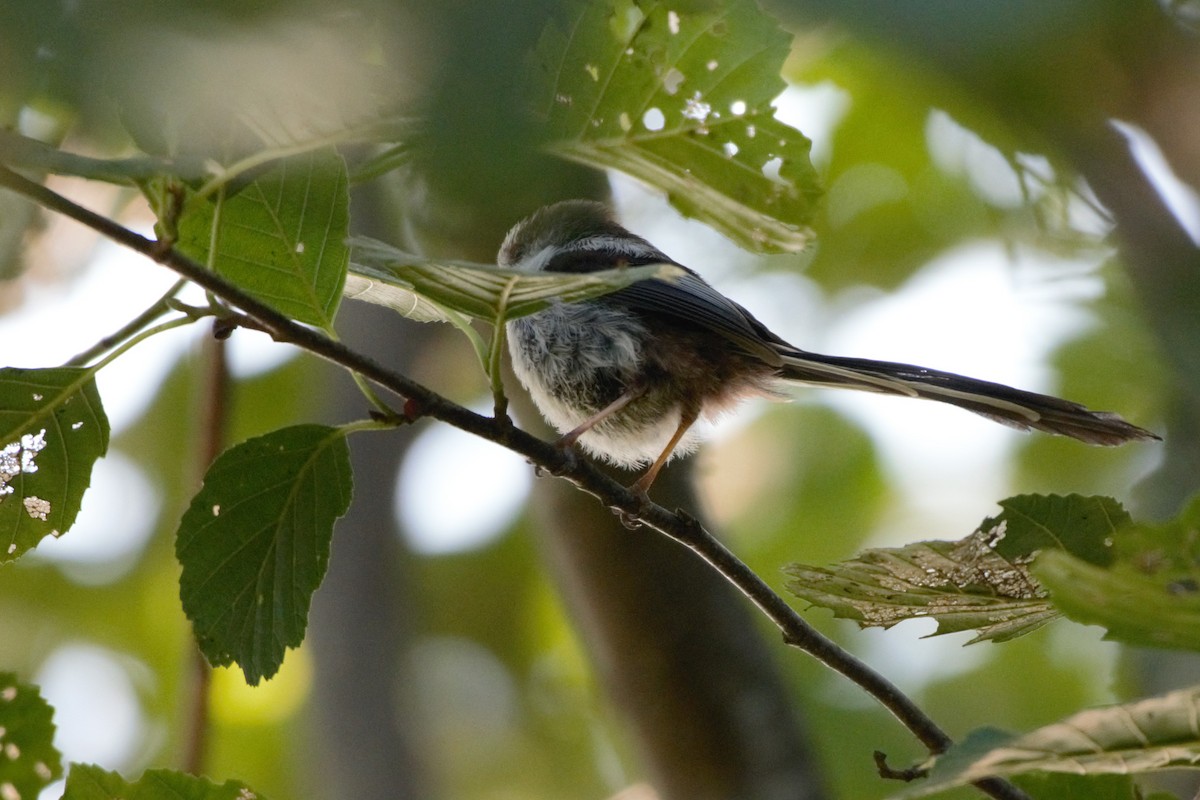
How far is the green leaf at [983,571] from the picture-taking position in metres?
2.22

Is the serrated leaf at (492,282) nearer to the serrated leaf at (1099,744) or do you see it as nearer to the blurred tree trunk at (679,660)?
the serrated leaf at (1099,744)

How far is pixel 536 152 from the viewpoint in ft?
2.74

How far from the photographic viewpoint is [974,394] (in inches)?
127

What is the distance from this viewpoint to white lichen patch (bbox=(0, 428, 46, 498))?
88.2 inches

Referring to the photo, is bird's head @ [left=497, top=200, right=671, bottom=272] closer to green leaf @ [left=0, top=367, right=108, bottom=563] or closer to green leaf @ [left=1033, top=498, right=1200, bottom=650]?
green leaf @ [left=0, top=367, right=108, bottom=563]

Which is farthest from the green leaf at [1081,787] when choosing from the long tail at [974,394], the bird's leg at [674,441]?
the bird's leg at [674,441]

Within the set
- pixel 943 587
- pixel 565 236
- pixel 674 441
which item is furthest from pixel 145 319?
pixel 565 236

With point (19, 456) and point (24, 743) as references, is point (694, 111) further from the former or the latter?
point (24, 743)

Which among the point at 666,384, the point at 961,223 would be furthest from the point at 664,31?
the point at 961,223

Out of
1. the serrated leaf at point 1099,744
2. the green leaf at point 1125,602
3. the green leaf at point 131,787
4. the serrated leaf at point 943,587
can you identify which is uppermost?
the serrated leaf at point 943,587

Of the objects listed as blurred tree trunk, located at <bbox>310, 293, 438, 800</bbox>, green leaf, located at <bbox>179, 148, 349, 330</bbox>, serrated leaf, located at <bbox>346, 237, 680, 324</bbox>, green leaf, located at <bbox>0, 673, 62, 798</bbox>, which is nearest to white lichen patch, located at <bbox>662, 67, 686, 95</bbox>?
serrated leaf, located at <bbox>346, 237, 680, 324</bbox>

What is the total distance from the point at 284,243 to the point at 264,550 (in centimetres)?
62

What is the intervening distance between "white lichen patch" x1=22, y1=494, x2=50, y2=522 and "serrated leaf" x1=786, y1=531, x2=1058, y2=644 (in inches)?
58.4

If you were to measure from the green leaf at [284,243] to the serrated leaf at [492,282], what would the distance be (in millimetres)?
66
